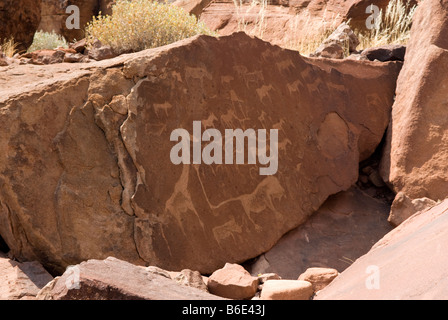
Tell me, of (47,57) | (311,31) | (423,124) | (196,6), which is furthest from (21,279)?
(196,6)

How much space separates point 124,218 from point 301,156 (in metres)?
1.43

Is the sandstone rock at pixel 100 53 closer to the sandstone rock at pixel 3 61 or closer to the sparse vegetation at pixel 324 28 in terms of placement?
the sandstone rock at pixel 3 61

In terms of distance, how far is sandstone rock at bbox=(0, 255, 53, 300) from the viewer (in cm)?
280

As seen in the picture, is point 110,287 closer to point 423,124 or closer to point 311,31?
point 423,124

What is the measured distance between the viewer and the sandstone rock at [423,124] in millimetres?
4316

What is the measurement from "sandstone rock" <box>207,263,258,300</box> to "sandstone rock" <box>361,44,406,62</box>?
3133 mm

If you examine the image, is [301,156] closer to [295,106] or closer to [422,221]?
[295,106]

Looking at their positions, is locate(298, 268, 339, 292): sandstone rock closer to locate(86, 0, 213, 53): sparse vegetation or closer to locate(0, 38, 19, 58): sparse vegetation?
locate(86, 0, 213, 53): sparse vegetation

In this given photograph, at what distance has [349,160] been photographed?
4.54 metres

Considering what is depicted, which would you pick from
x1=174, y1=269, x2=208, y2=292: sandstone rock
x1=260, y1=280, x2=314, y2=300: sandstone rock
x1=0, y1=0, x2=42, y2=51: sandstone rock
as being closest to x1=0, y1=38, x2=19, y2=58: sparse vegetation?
x1=0, y1=0, x2=42, y2=51: sandstone rock

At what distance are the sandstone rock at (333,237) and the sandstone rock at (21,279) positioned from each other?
138 centimetres

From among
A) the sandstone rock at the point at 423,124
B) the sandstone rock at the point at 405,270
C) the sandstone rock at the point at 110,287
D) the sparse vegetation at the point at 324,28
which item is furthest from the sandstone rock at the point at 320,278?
the sparse vegetation at the point at 324,28

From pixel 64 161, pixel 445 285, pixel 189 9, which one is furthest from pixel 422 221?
pixel 189 9

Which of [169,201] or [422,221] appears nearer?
[422,221]
